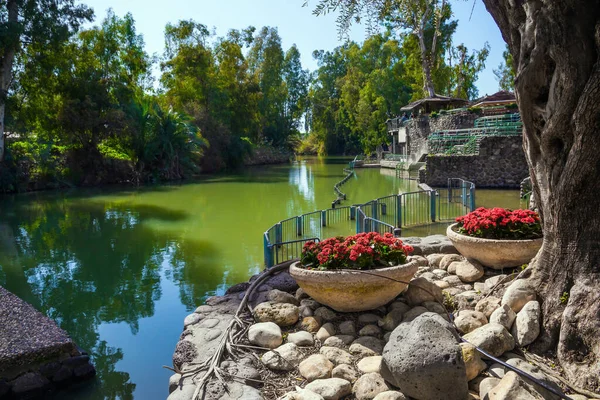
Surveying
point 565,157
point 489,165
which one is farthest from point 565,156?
point 489,165

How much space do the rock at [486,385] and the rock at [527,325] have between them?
0.68m

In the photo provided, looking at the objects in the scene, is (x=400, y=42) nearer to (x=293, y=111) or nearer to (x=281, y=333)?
(x=293, y=111)

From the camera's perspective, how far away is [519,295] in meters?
4.66

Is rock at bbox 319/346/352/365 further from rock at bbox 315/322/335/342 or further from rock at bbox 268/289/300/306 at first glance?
rock at bbox 268/289/300/306

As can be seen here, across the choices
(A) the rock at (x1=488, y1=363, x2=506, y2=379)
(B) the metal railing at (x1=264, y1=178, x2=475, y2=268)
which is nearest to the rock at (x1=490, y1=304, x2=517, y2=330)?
(A) the rock at (x1=488, y1=363, x2=506, y2=379)

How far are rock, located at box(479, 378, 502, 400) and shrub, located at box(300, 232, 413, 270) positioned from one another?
1.70 m

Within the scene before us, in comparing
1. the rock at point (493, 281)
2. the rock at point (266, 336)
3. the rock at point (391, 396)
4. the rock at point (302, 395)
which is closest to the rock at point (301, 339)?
the rock at point (266, 336)

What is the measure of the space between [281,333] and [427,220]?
1038 centimetres

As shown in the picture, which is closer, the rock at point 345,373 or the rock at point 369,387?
the rock at point 369,387

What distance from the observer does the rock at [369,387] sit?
3947 mm

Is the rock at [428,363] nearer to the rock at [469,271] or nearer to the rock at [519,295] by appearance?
the rock at [519,295]

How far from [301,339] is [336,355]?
1.65 ft

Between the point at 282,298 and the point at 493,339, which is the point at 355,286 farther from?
the point at 493,339

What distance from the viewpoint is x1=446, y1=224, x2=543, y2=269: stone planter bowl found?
19.0 feet
